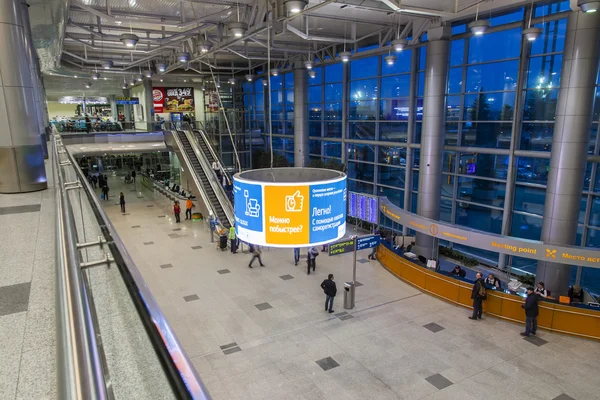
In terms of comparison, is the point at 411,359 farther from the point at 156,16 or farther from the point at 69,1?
the point at 156,16

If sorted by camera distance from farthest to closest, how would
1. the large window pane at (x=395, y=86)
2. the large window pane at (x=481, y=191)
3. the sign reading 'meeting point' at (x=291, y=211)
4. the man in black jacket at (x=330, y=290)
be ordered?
the large window pane at (x=395, y=86) → the large window pane at (x=481, y=191) → the man in black jacket at (x=330, y=290) → the sign reading 'meeting point' at (x=291, y=211)

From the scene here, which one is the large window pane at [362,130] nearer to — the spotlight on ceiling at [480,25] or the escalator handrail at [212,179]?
the escalator handrail at [212,179]

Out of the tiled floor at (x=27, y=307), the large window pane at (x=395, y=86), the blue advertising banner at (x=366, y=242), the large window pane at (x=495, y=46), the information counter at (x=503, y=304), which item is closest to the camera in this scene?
the tiled floor at (x=27, y=307)

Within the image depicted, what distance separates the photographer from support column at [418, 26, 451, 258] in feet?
49.8

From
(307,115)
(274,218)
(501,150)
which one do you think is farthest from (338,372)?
(307,115)

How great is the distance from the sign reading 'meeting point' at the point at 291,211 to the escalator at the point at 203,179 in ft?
42.7

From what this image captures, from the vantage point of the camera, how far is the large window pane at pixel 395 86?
61.8ft

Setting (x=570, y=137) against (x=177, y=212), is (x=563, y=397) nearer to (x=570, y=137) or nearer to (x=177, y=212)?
(x=570, y=137)

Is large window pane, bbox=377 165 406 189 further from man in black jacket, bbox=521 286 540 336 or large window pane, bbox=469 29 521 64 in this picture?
man in black jacket, bbox=521 286 540 336

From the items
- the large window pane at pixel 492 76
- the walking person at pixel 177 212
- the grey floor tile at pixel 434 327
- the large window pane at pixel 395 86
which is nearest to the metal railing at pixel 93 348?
the grey floor tile at pixel 434 327

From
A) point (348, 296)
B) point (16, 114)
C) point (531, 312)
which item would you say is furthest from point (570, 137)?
point (16, 114)

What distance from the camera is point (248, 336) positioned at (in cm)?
994

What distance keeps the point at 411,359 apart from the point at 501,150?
9.26 m

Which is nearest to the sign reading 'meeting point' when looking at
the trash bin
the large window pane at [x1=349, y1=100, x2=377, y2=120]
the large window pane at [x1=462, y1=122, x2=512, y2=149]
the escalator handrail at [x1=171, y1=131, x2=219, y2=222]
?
the trash bin
